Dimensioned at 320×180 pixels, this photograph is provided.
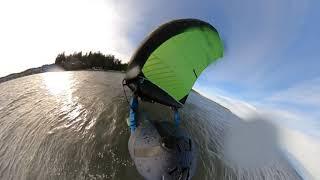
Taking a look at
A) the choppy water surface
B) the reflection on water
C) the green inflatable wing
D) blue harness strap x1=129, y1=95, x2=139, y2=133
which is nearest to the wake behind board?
blue harness strap x1=129, y1=95, x2=139, y2=133

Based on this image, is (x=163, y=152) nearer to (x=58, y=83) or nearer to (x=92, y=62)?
(x=58, y=83)

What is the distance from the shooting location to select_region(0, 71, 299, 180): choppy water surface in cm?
1002

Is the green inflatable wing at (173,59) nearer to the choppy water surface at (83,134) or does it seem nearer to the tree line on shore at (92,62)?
the choppy water surface at (83,134)

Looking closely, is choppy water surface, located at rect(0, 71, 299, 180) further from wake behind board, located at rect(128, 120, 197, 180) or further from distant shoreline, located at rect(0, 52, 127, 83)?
distant shoreline, located at rect(0, 52, 127, 83)

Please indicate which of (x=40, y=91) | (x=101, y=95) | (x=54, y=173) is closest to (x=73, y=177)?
(x=54, y=173)

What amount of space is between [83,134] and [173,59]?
325cm

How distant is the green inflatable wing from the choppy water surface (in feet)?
2.38

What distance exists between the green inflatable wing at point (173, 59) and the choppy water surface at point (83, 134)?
0.73 meters

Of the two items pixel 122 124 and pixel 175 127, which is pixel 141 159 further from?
pixel 122 124

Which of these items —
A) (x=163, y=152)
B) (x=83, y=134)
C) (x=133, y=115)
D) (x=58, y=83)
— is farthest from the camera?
(x=58, y=83)

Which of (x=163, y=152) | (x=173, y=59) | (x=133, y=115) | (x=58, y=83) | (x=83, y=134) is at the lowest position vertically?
(x=83, y=134)

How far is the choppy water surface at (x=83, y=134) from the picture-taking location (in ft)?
32.9

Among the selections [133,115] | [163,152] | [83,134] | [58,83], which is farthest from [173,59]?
[58,83]

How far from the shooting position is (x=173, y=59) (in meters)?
9.06
